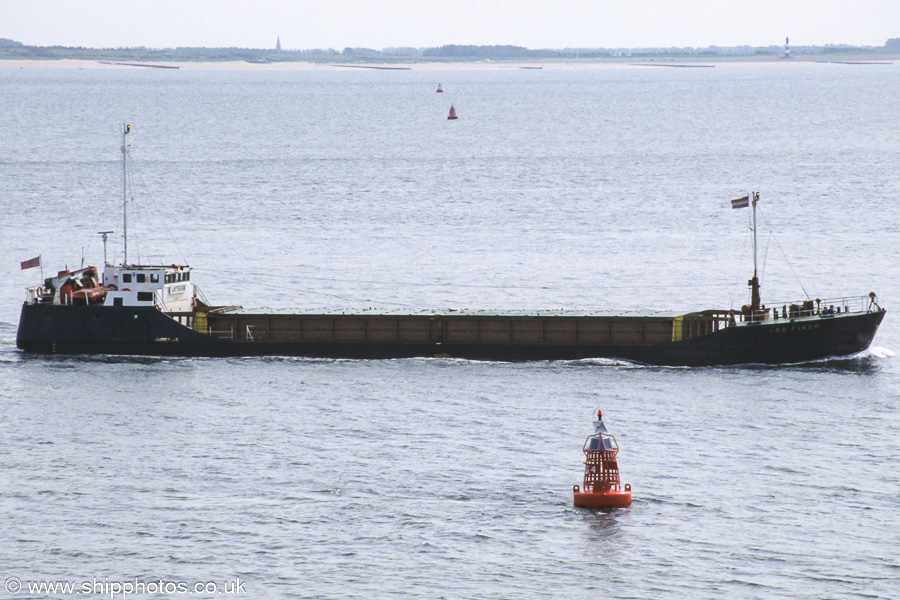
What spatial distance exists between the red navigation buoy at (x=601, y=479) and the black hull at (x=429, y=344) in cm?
2241

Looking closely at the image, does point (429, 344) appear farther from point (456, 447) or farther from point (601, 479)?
point (601, 479)

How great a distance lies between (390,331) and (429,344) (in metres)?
2.64

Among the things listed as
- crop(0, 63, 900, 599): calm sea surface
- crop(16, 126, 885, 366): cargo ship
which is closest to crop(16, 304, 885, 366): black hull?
crop(16, 126, 885, 366): cargo ship

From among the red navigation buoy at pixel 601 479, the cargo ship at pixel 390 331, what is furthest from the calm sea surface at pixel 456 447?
the cargo ship at pixel 390 331

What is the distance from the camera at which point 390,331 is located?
7100 cm

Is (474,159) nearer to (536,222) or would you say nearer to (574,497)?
(536,222)

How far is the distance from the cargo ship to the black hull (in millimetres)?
57

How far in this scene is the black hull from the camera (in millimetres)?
67312

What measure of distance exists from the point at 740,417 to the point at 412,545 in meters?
21.1

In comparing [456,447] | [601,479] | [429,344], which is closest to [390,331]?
[429,344]

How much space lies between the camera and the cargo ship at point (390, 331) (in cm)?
6788

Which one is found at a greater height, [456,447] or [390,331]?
[390,331]

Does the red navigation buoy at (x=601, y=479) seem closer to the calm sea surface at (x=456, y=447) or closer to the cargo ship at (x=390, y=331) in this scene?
the calm sea surface at (x=456, y=447)

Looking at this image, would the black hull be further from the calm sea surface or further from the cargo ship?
the calm sea surface
